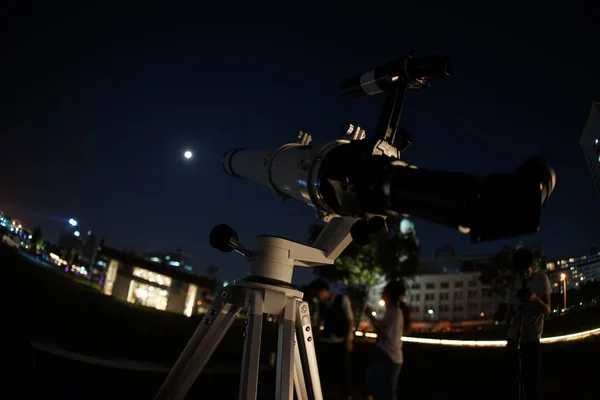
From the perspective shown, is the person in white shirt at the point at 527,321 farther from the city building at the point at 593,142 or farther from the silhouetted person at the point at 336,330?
the city building at the point at 593,142

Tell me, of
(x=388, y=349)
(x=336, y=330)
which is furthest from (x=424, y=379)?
(x=388, y=349)

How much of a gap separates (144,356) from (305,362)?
820cm

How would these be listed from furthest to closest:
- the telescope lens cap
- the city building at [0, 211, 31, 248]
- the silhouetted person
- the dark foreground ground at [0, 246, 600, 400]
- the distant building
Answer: the distant building < the city building at [0, 211, 31, 248] < the dark foreground ground at [0, 246, 600, 400] < the silhouetted person < the telescope lens cap

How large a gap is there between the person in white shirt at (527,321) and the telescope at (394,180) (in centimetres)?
294

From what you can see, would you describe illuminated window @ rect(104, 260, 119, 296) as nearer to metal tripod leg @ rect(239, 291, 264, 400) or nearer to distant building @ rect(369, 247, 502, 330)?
metal tripod leg @ rect(239, 291, 264, 400)

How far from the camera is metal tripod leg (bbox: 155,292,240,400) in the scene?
6.97ft

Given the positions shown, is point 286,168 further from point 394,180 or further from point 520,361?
point 520,361

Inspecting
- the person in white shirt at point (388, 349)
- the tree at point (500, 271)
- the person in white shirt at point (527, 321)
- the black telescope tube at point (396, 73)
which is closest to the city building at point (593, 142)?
the tree at point (500, 271)

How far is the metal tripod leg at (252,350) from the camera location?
1963 mm

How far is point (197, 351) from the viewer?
219cm

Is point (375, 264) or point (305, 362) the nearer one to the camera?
point (305, 362)

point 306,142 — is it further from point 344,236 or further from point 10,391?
point 10,391

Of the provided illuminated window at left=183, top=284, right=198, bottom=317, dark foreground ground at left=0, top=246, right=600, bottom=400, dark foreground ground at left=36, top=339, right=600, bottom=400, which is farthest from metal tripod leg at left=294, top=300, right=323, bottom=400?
illuminated window at left=183, top=284, right=198, bottom=317

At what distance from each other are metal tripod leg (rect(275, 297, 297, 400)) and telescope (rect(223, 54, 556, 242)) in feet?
1.97
